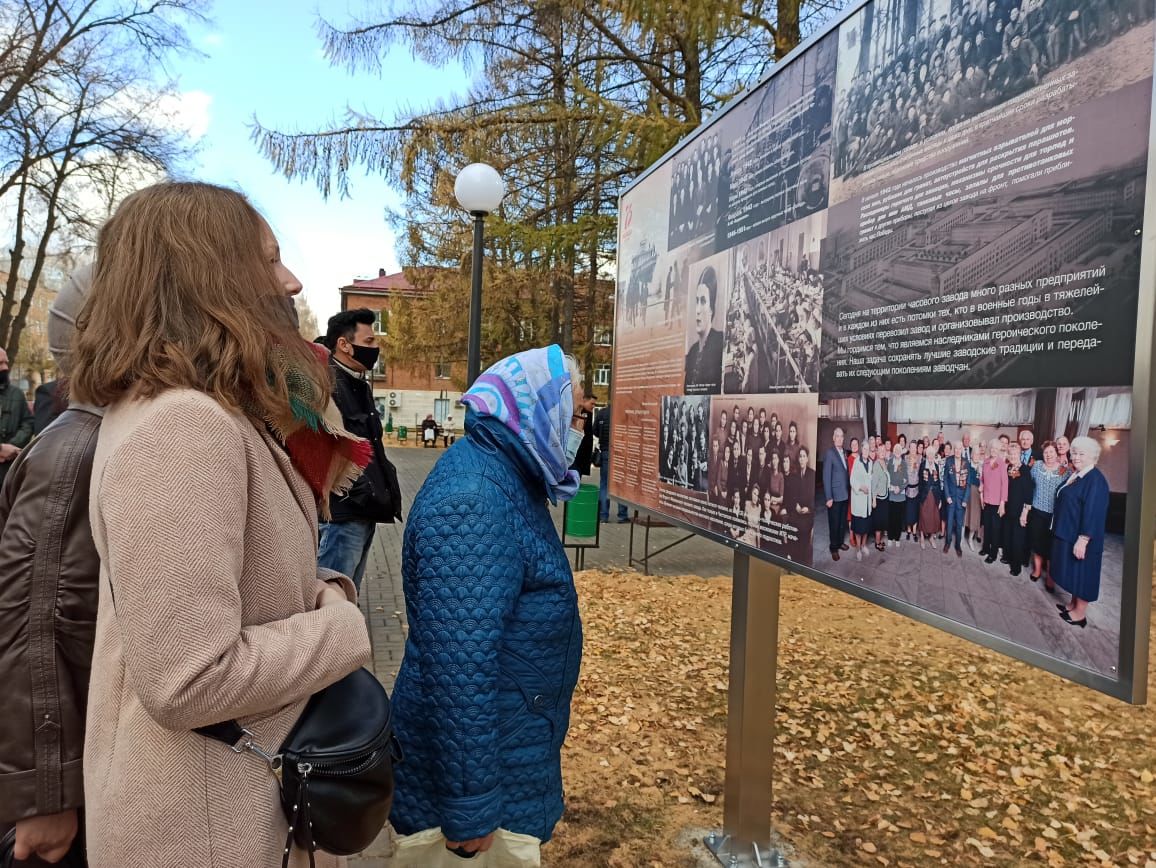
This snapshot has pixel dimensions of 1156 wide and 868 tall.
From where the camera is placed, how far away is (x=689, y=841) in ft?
10.4

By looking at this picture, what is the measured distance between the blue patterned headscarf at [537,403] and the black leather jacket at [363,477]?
8.33ft

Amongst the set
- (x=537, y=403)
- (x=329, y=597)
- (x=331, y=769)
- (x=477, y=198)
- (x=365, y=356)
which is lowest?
(x=331, y=769)

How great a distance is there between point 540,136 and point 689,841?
7.50 m

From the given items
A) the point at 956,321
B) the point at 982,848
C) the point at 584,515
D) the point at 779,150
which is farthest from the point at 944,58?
the point at 584,515

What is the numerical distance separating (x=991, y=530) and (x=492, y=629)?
106 cm

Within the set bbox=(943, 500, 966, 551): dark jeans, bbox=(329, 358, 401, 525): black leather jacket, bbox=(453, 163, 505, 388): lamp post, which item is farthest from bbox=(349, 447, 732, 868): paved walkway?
bbox=(943, 500, 966, 551): dark jeans

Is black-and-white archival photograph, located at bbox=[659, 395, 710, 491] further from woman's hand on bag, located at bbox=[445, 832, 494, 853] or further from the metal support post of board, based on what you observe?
woman's hand on bag, located at bbox=[445, 832, 494, 853]

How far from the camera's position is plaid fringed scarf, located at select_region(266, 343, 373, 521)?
1.38 m

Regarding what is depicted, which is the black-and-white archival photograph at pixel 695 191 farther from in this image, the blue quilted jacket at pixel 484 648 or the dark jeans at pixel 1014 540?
the dark jeans at pixel 1014 540

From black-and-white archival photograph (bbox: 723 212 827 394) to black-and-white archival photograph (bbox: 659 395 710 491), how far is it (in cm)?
24

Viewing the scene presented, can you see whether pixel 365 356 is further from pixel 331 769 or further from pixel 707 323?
pixel 331 769

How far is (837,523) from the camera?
2.04 meters

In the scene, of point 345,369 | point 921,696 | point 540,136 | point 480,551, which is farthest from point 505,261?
point 480,551

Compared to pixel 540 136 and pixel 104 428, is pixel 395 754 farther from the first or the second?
pixel 540 136
